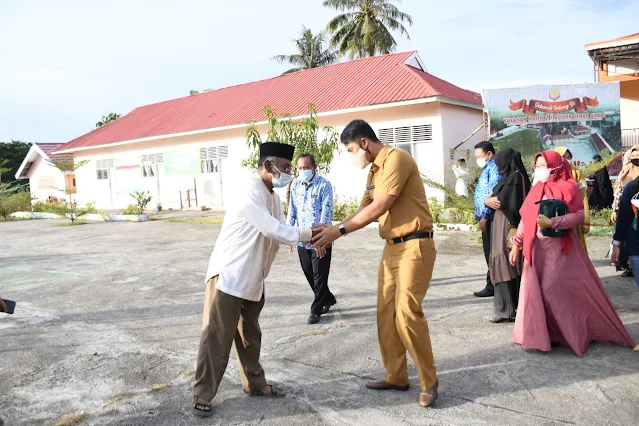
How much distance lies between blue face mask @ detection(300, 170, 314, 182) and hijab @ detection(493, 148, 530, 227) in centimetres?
196

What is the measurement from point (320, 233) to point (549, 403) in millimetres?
1911

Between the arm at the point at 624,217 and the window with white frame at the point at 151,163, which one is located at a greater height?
the window with white frame at the point at 151,163

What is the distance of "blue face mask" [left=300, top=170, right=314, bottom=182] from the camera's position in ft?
19.3

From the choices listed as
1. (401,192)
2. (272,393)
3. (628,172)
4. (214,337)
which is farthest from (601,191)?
(214,337)

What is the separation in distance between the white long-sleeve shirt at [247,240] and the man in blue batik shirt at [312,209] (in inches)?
82.4

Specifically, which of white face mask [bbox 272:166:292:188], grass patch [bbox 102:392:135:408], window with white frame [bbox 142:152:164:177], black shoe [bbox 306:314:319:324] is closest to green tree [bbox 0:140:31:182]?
window with white frame [bbox 142:152:164:177]

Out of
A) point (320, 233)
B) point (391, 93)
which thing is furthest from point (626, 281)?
point (391, 93)

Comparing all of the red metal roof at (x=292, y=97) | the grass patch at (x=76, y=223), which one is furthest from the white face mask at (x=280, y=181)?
the grass patch at (x=76, y=223)

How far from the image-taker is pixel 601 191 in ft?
34.8

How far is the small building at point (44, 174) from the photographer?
103ft

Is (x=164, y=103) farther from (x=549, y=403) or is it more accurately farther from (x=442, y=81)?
(x=549, y=403)

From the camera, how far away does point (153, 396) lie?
12.8 feet

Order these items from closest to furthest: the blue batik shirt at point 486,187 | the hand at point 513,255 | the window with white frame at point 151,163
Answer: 1. the hand at point 513,255
2. the blue batik shirt at point 486,187
3. the window with white frame at point 151,163

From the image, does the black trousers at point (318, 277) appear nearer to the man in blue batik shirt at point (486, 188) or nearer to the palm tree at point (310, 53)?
the man in blue batik shirt at point (486, 188)
